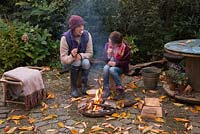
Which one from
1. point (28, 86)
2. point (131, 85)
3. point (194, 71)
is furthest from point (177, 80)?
point (28, 86)

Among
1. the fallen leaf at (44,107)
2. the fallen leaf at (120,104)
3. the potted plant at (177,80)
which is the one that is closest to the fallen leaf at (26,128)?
the fallen leaf at (44,107)

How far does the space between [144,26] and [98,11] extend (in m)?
1.20

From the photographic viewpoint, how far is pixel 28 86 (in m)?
5.38

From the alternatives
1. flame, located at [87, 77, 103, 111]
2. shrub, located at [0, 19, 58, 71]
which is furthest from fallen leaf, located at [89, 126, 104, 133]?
shrub, located at [0, 19, 58, 71]

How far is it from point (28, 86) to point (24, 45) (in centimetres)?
248

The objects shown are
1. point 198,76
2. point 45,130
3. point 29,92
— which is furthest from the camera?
point 198,76

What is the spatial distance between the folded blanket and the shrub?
6.21ft

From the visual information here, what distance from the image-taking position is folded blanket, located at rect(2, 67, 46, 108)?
5363mm

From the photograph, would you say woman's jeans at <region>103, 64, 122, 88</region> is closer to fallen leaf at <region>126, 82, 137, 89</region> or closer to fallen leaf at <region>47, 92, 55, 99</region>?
fallen leaf at <region>126, 82, 137, 89</region>

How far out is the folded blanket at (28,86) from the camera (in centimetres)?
536

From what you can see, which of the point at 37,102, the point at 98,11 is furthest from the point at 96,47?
the point at 37,102

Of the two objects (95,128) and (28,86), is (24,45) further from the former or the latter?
(95,128)

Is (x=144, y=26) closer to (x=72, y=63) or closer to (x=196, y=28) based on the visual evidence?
(x=196, y=28)

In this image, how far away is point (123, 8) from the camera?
787 cm
